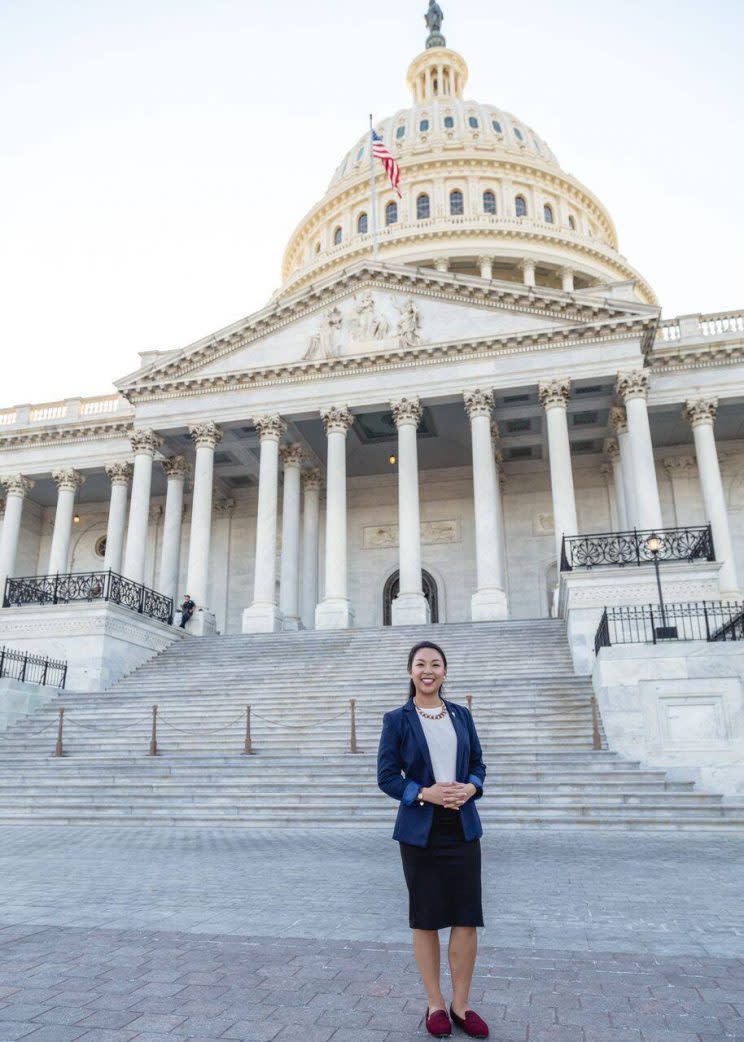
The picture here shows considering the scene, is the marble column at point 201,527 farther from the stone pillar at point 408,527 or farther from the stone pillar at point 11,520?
the stone pillar at point 11,520

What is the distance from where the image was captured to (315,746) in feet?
56.8

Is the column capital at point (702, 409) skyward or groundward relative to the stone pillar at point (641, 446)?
skyward

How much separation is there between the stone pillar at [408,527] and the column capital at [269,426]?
498 cm

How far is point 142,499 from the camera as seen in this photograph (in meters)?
33.5

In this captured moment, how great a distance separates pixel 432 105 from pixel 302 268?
22.0m

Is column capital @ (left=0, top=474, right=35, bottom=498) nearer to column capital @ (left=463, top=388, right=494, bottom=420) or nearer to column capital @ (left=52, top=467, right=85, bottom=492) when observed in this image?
column capital @ (left=52, top=467, right=85, bottom=492)

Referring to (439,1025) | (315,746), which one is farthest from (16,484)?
(439,1025)

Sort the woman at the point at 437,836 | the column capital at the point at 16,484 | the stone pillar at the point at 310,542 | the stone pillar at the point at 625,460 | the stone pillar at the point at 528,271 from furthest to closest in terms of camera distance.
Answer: the stone pillar at the point at 528,271 < the column capital at the point at 16,484 < the stone pillar at the point at 310,542 < the stone pillar at the point at 625,460 < the woman at the point at 437,836

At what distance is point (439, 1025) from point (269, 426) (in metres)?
30.4

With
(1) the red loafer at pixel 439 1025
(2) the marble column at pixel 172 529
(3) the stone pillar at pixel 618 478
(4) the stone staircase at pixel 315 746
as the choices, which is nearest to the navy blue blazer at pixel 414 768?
(1) the red loafer at pixel 439 1025

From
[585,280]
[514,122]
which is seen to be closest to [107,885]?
[585,280]

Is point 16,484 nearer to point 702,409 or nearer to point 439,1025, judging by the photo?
point 702,409

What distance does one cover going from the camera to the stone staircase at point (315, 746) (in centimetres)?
1374

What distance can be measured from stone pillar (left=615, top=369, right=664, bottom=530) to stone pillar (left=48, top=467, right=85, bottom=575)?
2591 cm
